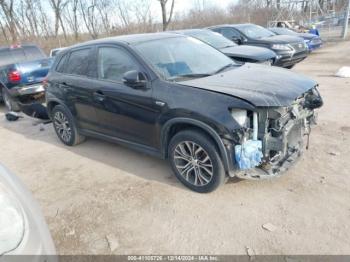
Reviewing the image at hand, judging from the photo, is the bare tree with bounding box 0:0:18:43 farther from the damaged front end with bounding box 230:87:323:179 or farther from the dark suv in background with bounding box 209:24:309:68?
Answer: the damaged front end with bounding box 230:87:323:179

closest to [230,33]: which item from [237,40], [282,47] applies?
[237,40]

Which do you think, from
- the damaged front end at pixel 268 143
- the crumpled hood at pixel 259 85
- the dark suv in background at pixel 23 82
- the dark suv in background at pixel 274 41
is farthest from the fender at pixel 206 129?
the dark suv in background at pixel 274 41

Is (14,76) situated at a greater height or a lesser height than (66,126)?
greater

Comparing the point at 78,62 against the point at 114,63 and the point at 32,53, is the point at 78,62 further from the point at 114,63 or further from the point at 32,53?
the point at 32,53

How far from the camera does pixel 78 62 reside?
15.9 feet

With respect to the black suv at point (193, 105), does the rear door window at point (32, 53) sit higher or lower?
higher

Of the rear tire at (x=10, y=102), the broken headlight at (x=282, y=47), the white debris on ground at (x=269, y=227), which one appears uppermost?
the broken headlight at (x=282, y=47)

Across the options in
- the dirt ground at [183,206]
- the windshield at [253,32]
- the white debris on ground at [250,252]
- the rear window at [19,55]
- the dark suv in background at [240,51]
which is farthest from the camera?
the windshield at [253,32]

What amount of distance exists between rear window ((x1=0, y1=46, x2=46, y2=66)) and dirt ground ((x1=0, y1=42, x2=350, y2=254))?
5403 mm

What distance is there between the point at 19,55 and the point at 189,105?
806cm

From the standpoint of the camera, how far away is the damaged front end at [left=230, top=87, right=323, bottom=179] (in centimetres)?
305

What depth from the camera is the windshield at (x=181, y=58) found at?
3.73m

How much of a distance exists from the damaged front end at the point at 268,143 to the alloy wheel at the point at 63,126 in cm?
326

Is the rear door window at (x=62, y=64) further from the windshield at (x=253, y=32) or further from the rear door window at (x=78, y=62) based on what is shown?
the windshield at (x=253, y=32)
